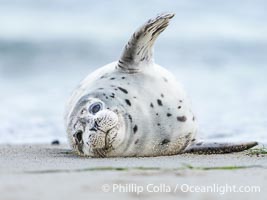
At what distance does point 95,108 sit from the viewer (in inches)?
222

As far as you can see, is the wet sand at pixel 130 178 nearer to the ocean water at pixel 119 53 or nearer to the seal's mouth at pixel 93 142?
the seal's mouth at pixel 93 142

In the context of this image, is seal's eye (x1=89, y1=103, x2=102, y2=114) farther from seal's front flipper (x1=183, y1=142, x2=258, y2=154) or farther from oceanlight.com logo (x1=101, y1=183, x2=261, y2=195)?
oceanlight.com logo (x1=101, y1=183, x2=261, y2=195)

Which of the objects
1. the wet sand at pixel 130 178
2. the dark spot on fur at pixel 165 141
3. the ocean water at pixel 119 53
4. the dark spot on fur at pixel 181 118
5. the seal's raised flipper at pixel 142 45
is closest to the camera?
the wet sand at pixel 130 178

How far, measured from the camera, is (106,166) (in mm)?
4797

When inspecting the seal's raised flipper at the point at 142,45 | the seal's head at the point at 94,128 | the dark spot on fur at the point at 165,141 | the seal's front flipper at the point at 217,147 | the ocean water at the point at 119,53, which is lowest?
the ocean water at the point at 119,53

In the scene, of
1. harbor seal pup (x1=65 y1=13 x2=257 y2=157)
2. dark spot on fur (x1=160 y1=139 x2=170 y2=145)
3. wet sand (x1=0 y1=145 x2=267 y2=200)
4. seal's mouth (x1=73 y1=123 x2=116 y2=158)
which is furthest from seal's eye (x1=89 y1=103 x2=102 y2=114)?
dark spot on fur (x1=160 y1=139 x2=170 y2=145)

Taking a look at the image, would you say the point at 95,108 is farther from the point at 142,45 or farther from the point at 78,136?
the point at 142,45

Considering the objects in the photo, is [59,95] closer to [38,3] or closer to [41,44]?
[41,44]

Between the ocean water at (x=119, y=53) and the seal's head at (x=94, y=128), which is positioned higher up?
the seal's head at (x=94, y=128)

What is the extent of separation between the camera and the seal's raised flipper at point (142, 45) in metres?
6.32

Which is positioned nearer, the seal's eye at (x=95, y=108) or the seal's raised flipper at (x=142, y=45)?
the seal's eye at (x=95, y=108)

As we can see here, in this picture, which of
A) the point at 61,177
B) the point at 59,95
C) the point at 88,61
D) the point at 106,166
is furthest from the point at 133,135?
the point at 88,61

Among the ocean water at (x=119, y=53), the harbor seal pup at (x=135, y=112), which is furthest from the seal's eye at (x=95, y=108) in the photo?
the ocean water at (x=119, y=53)

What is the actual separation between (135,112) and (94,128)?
1.44 ft
